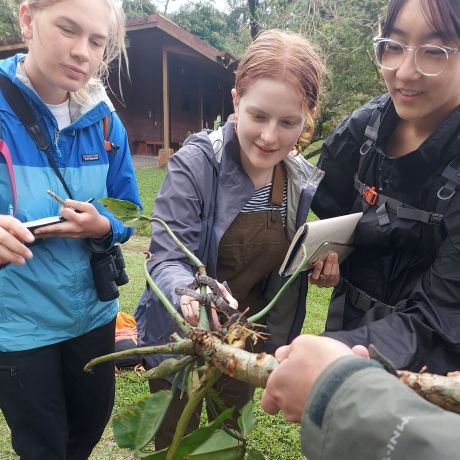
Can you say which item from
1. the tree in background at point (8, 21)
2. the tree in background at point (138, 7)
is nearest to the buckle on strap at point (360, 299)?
the tree in background at point (8, 21)

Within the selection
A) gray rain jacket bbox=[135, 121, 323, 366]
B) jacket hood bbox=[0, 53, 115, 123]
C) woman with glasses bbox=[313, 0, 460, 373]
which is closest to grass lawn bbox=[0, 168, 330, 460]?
gray rain jacket bbox=[135, 121, 323, 366]

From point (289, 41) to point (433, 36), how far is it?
0.50 m

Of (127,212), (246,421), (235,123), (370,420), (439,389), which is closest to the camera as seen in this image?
(370,420)

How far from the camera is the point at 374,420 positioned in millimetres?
721

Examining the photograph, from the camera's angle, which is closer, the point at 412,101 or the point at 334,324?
the point at 412,101

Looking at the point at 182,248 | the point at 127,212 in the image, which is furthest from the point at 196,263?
the point at 127,212

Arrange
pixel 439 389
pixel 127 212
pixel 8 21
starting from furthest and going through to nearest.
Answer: pixel 8 21 → pixel 127 212 → pixel 439 389

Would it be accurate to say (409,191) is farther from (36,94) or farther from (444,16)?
(36,94)

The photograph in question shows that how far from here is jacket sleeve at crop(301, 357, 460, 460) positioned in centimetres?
69

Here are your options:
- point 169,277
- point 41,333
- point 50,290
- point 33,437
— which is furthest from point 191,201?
point 33,437

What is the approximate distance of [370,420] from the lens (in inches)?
28.4

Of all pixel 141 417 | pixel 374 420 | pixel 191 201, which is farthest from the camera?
pixel 191 201

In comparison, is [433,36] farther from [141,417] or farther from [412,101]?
[141,417]

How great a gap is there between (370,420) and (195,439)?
586 millimetres
